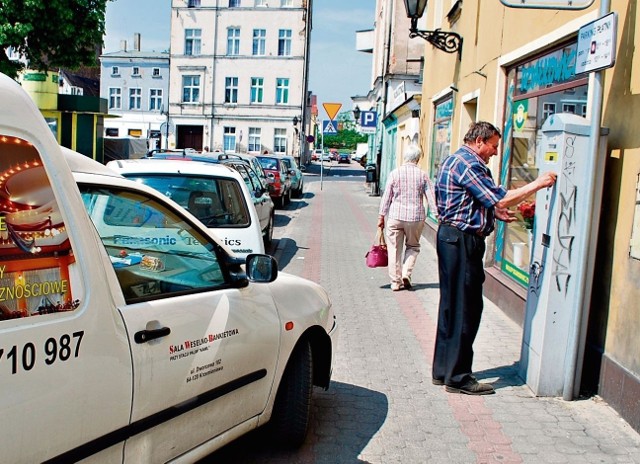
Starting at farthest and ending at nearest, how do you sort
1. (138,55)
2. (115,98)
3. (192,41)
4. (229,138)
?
1. (115,98)
2. (138,55)
3. (229,138)
4. (192,41)

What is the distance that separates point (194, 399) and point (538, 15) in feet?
19.0

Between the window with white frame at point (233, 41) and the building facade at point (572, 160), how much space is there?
43.6 m

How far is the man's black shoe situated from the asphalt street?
1.9 inches

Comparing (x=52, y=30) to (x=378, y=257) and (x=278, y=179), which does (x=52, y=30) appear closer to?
(x=278, y=179)

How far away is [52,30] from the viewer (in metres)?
23.0

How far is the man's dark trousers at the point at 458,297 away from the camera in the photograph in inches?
199

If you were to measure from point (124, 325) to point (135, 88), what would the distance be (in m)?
61.9

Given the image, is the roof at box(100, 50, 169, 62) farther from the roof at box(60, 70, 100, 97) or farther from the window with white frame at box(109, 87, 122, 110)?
the roof at box(60, 70, 100, 97)

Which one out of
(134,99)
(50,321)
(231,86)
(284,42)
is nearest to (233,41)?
(231,86)

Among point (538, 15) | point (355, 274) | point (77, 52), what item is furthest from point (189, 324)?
point (77, 52)

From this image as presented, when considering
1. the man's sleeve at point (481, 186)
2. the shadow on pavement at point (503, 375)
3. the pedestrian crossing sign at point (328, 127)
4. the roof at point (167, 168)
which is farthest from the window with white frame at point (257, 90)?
the man's sleeve at point (481, 186)

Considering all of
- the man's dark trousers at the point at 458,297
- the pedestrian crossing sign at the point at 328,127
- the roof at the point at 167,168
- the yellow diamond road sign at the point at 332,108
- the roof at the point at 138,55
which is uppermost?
the roof at the point at 138,55

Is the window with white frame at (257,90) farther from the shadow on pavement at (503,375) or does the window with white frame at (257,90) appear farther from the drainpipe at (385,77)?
the shadow on pavement at (503,375)

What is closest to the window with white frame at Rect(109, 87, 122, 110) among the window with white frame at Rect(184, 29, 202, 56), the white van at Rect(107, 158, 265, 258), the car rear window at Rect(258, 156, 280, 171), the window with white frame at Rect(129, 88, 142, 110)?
the window with white frame at Rect(129, 88, 142, 110)
